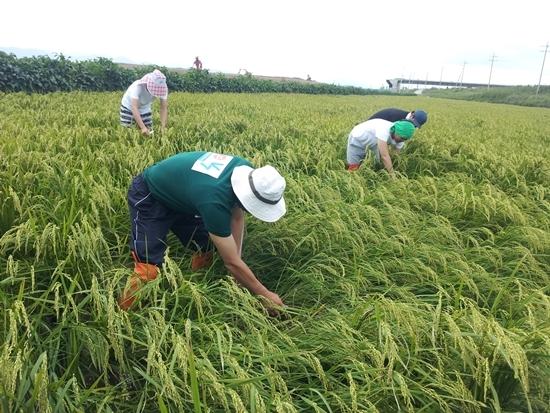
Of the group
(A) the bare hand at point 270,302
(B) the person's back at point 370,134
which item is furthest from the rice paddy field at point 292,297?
(B) the person's back at point 370,134

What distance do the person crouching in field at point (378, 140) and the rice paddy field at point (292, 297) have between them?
227 millimetres

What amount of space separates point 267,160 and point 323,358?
10.2ft

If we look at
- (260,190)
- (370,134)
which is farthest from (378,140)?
(260,190)

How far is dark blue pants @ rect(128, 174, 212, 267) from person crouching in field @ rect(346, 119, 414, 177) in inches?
108

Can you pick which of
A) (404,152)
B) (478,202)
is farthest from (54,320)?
(404,152)

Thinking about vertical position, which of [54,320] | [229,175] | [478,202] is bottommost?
[54,320]

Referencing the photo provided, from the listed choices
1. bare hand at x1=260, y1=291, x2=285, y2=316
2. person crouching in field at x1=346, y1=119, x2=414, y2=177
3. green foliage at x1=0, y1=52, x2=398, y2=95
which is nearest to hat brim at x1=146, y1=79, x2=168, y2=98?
person crouching in field at x1=346, y1=119, x2=414, y2=177

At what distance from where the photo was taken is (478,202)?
3.48m

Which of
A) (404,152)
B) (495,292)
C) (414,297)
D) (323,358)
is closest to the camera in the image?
(323,358)

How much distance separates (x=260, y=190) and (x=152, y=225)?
0.88m

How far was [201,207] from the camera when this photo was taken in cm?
206

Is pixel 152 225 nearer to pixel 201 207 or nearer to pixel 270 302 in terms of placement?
pixel 201 207

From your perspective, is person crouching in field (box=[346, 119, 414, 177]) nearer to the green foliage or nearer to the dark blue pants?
the dark blue pants

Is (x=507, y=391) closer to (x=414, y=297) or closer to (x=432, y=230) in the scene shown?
(x=414, y=297)
